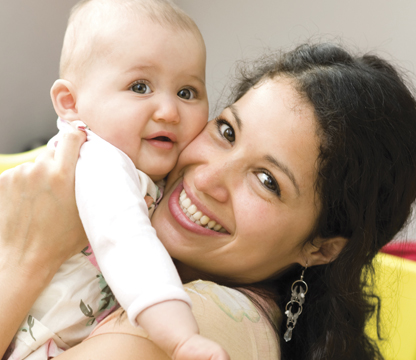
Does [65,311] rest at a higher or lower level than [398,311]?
higher

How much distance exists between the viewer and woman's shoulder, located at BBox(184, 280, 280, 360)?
0.99 meters

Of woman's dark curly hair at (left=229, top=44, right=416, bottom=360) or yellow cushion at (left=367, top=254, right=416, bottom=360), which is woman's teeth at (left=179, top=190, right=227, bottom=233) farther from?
yellow cushion at (left=367, top=254, right=416, bottom=360)

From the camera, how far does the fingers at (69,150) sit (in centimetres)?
107

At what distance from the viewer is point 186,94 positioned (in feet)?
4.25

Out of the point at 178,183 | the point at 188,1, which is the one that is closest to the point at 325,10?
the point at 188,1

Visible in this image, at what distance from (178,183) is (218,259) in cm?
24

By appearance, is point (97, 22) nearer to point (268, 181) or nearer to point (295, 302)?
point (268, 181)

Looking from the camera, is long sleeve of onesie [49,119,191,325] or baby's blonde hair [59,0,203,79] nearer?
long sleeve of onesie [49,119,191,325]

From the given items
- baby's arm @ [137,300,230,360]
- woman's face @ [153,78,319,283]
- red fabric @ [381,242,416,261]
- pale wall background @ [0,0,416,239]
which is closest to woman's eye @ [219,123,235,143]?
woman's face @ [153,78,319,283]

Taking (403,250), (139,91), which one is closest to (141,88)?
(139,91)

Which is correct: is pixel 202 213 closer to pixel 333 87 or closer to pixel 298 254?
pixel 298 254

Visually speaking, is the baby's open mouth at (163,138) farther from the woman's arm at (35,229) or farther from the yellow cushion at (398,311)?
the yellow cushion at (398,311)

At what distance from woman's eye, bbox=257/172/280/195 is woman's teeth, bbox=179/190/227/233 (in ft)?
0.57

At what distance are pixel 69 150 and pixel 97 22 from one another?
0.36 m
